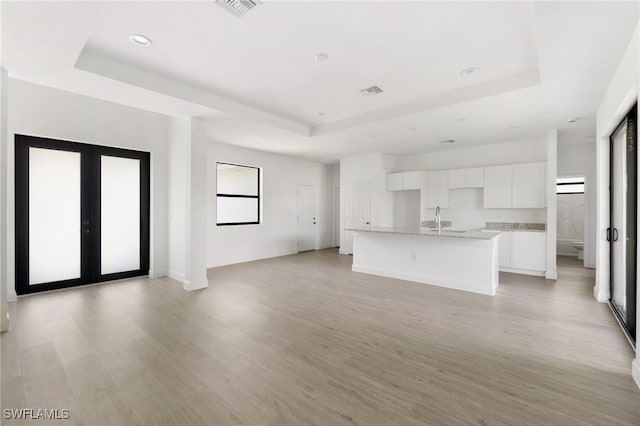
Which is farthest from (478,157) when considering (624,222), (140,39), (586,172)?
(140,39)

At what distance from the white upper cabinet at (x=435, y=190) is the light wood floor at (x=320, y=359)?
10.1 feet

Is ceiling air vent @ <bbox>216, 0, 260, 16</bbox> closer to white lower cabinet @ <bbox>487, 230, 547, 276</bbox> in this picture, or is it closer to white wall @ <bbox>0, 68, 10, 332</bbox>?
white wall @ <bbox>0, 68, 10, 332</bbox>

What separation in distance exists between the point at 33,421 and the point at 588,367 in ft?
13.0

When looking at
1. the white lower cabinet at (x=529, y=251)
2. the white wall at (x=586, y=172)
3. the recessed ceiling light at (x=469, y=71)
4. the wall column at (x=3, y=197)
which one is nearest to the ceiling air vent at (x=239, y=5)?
the recessed ceiling light at (x=469, y=71)

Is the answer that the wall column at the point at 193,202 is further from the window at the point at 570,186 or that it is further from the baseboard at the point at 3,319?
the window at the point at 570,186

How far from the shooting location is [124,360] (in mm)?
2484

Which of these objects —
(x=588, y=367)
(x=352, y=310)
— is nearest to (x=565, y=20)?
(x=588, y=367)

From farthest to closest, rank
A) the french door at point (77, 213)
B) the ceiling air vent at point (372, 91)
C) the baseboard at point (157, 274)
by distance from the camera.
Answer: the baseboard at point (157, 274)
the french door at point (77, 213)
the ceiling air vent at point (372, 91)

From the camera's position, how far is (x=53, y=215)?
4520 mm

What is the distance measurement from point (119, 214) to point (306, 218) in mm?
→ 4778

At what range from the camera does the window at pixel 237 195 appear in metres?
6.70

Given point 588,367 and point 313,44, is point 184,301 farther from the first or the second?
point 588,367

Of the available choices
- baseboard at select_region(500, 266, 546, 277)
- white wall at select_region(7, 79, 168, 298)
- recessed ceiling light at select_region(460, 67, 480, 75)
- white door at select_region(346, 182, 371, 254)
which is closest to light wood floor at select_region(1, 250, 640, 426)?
baseboard at select_region(500, 266, 546, 277)

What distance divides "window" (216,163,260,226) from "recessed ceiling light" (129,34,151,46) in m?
3.74
